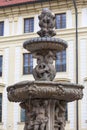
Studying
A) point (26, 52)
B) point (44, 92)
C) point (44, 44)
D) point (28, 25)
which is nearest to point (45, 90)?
point (44, 92)

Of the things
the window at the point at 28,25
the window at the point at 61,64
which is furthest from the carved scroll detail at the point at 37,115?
the window at the point at 28,25

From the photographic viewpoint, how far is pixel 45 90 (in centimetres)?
1218

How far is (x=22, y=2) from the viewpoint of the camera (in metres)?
37.8

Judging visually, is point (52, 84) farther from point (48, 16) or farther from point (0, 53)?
point (0, 53)

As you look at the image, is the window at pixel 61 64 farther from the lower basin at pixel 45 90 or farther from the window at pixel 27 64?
the lower basin at pixel 45 90

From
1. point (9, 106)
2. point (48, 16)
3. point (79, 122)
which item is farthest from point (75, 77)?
point (48, 16)

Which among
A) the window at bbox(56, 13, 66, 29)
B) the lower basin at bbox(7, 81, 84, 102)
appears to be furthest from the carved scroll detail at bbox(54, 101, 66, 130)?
the window at bbox(56, 13, 66, 29)

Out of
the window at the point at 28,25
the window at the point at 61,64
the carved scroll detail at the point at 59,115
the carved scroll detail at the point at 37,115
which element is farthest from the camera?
the window at the point at 28,25

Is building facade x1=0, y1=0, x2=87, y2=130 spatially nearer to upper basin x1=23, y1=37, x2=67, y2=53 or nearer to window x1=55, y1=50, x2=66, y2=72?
window x1=55, y1=50, x2=66, y2=72

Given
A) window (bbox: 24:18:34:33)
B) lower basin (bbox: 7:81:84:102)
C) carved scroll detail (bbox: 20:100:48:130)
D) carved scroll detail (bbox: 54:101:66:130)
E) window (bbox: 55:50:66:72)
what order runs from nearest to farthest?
1. lower basin (bbox: 7:81:84:102)
2. carved scroll detail (bbox: 20:100:48:130)
3. carved scroll detail (bbox: 54:101:66:130)
4. window (bbox: 55:50:66:72)
5. window (bbox: 24:18:34:33)

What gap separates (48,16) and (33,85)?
2638 mm

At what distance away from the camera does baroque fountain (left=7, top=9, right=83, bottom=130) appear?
1228cm

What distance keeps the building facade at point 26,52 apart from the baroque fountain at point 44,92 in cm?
2057

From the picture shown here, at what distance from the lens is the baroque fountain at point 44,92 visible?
12281mm
